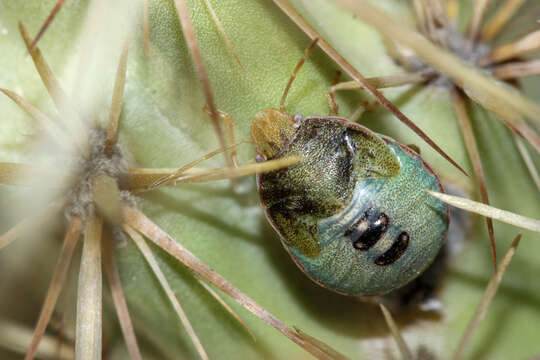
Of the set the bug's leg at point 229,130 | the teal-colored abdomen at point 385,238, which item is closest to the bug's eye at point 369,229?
the teal-colored abdomen at point 385,238

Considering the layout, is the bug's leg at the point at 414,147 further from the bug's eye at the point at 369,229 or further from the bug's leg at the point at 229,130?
the bug's leg at the point at 229,130

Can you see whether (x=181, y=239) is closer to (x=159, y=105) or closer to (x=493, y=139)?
(x=159, y=105)

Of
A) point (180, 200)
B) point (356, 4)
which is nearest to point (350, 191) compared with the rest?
point (180, 200)

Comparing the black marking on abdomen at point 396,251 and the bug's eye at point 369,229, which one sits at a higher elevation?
the bug's eye at point 369,229

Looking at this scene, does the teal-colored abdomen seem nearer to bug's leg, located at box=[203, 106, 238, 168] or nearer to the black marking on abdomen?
the black marking on abdomen

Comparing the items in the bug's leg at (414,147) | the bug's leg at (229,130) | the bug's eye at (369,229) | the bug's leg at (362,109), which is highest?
the bug's leg at (362,109)

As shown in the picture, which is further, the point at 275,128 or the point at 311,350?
the point at 275,128

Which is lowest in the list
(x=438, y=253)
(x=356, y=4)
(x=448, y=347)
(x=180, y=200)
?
(x=448, y=347)

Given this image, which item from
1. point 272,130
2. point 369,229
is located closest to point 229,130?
point 272,130

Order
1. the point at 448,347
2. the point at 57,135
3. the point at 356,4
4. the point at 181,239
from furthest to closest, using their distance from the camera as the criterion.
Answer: the point at 448,347 < the point at 181,239 < the point at 57,135 < the point at 356,4
